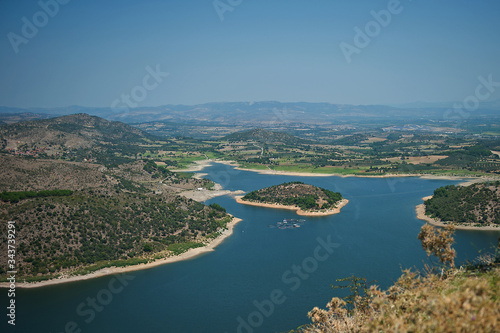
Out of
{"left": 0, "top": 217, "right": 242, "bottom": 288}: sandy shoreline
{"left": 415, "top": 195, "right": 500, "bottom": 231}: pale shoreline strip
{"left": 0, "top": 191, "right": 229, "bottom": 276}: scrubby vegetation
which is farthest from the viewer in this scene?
{"left": 415, "top": 195, "right": 500, "bottom": 231}: pale shoreline strip

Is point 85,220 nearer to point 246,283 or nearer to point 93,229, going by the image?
point 93,229

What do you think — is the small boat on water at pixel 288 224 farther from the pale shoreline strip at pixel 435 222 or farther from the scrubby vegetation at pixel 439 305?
the scrubby vegetation at pixel 439 305

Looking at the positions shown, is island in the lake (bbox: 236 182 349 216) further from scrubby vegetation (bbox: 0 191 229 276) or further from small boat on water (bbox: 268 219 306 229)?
scrubby vegetation (bbox: 0 191 229 276)

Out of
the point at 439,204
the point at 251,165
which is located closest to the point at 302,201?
the point at 439,204

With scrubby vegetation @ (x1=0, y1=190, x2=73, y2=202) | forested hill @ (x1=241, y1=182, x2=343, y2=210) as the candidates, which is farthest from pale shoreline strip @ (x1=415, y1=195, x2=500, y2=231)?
scrubby vegetation @ (x1=0, y1=190, x2=73, y2=202)

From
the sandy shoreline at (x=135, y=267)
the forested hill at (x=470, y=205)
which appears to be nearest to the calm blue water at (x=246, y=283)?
Result: the sandy shoreline at (x=135, y=267)

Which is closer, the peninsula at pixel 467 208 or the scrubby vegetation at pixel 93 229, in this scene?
the scrubby vegetation at pixel 93 229

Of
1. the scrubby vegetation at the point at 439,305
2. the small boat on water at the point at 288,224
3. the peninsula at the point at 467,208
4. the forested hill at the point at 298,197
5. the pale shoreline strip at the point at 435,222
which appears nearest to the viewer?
the scrubby vegetation at the point at 439,305
